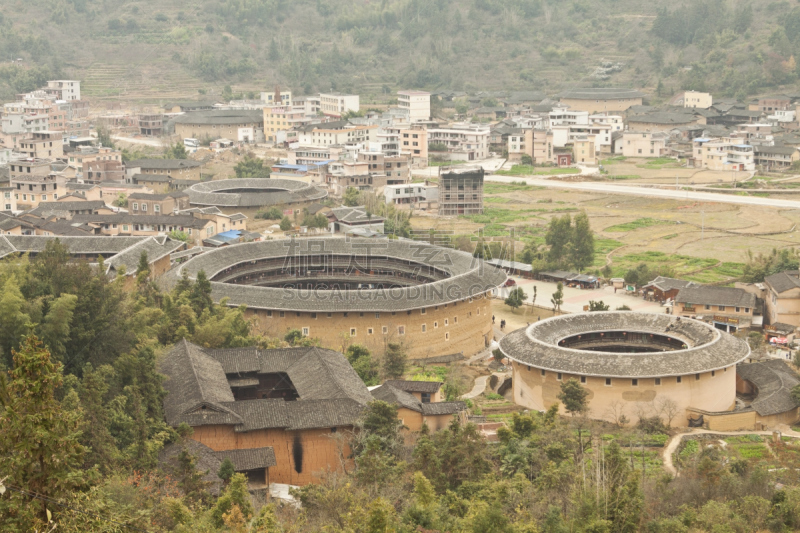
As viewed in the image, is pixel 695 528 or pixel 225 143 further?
pixel 225 143

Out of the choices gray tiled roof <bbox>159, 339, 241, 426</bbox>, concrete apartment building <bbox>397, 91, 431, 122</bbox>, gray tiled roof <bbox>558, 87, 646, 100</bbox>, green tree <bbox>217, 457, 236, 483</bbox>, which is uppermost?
gray tiled roof <bbox>558, 87, 646, 100</bbox>

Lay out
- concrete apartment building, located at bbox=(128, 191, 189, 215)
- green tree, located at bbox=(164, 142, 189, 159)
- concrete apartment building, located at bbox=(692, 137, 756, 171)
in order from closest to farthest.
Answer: concrete apartment building, located at bbox=(128, 191, 189, 215) → green tree, located at bbox=(164, 142, 189, 159) → concrete apartment building, located at bbox=(692, 137, 756, 171)

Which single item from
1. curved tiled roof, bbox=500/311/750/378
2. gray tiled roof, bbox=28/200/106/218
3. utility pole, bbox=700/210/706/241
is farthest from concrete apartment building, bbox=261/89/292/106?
curved tiled roof, bbox=500/311/750/378

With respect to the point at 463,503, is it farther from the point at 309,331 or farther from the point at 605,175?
the point at 605,175

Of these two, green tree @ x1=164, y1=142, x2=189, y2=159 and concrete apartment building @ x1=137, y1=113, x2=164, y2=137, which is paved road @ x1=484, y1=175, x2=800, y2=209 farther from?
concrete apartment building @ x1=137, y1=113, x2=164, y2=137

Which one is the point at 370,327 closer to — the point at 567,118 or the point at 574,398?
the point at 574,398

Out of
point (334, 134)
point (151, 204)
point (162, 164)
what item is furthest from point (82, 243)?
point (334, 134)

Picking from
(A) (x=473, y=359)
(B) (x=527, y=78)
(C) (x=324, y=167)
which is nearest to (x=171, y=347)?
(A) (x=473, y=359)
